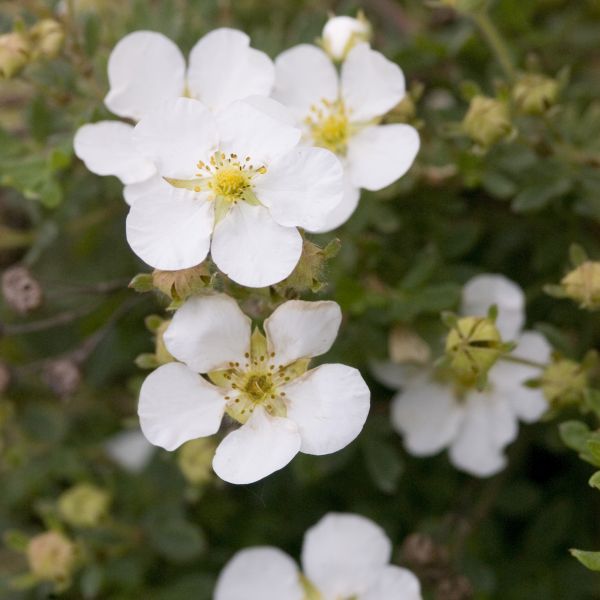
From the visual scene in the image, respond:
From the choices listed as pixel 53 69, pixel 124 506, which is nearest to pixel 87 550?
pixel 124 506

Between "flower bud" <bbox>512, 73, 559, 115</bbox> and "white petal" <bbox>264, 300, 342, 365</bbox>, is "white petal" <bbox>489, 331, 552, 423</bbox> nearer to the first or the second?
"flower bud" <bbox>512, 73, 559, 115</bbox>

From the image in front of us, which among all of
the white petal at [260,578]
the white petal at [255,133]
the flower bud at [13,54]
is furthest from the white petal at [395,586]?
the flower bud at [13,54]

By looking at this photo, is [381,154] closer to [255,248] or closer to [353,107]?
[353,107]

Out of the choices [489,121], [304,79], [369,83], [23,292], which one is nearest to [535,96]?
[489,121]

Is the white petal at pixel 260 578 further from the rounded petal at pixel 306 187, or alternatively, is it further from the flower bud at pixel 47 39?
the flower bud at pixel 47 39

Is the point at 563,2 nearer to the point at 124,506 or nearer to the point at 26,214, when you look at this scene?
the point at 26,214

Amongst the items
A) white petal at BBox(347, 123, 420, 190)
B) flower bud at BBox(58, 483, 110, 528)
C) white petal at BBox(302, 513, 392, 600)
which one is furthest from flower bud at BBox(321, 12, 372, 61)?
flower bud at BBox(58, 483, 110, 528)
